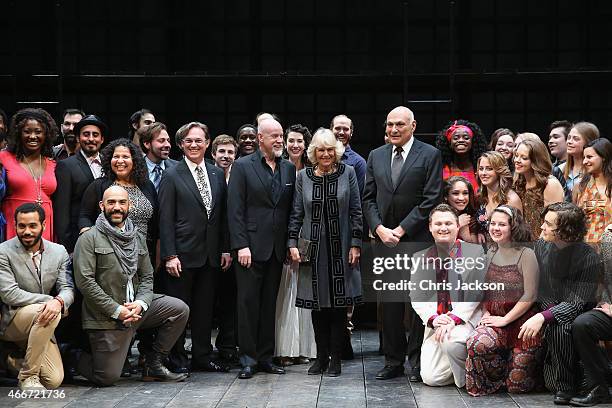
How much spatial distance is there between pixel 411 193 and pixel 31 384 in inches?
108

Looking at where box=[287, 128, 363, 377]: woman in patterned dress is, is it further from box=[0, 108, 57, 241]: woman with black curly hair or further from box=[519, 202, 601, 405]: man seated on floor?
box=[0, 108, 57, 241]: woman with black curly hair

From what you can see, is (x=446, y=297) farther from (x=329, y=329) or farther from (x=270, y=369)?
(x=270, y=369)

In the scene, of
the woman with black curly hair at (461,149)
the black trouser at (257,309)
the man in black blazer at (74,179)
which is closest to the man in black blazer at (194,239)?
the black trouser at (257,309)

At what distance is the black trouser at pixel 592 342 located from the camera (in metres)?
5.99

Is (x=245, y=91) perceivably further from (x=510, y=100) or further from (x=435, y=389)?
(x=435, y=389)

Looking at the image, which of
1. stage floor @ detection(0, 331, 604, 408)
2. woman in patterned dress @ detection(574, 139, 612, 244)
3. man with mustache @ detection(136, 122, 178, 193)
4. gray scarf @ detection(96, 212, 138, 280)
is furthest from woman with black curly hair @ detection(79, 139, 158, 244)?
woman in patterned dress @ detection(574, 139, 612, 244)

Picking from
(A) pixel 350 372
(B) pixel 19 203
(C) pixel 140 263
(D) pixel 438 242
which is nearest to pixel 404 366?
(A) pixel 350 372

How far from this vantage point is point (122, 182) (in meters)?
6.90

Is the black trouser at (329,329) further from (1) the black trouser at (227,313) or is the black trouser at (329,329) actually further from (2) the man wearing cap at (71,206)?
(2) the man wearing cap at (71,206)

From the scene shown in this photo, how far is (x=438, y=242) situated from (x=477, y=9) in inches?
178

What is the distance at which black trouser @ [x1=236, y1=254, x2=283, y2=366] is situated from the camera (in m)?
6.89

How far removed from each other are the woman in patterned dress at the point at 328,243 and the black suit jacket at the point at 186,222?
0.57m

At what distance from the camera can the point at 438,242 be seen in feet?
22.0

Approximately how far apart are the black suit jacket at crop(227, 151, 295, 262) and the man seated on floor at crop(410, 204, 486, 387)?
96 centimetres
